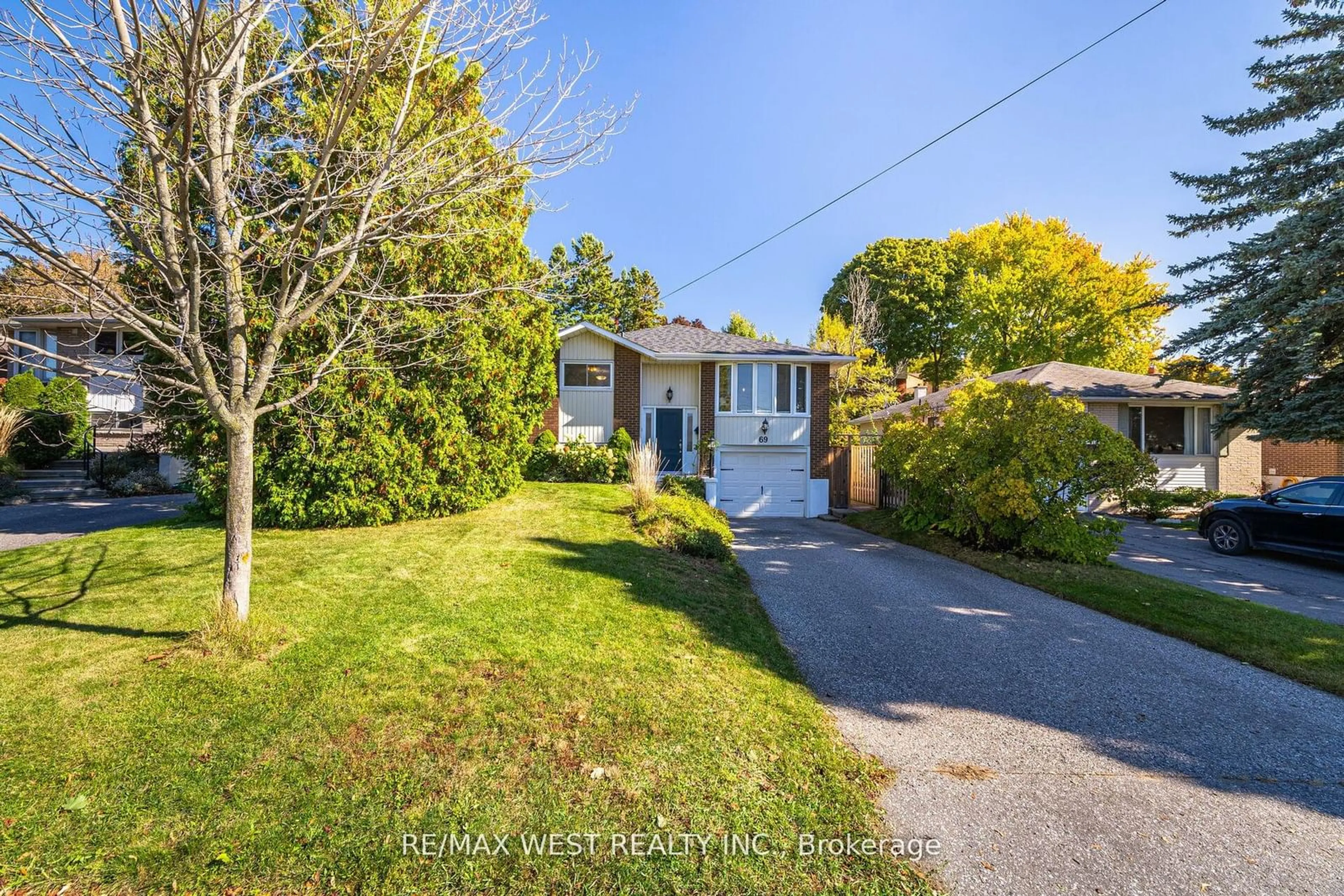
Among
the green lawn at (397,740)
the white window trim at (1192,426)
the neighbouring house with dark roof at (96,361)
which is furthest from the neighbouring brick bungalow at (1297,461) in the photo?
the neighbouring house with dark roof at (96,361)

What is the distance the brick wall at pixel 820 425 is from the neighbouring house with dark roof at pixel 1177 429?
129 inches

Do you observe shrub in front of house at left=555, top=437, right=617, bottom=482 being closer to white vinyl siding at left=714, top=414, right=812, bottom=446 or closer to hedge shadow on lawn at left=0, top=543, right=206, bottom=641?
white vinyl siding at left=714, top=414, right=812, bottom=446

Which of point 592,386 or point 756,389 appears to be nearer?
point 756,389

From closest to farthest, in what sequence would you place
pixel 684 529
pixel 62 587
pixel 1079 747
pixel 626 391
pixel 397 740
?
pixel 397 740 < pixel 1079 747 < pixel 62 587 < pixel 684 529 < pixel 626 391

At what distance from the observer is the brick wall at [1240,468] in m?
17.9

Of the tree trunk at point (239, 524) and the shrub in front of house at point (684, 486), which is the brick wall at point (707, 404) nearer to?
the shrub in front of house at point (684, 486)

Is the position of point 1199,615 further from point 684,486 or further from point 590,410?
point 590,410

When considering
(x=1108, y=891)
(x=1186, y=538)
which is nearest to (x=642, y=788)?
(x=1108, y=891)

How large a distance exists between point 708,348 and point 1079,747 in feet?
46.7

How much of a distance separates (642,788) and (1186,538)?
1477cm

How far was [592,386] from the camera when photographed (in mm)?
16953

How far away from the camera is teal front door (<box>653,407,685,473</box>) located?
17.0 metres

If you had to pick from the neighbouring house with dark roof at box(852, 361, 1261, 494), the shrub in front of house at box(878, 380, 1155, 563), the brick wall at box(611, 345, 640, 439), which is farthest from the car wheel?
the brick wall at box(611, 345, 640, 439)

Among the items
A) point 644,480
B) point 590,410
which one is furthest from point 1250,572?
point 590,410
